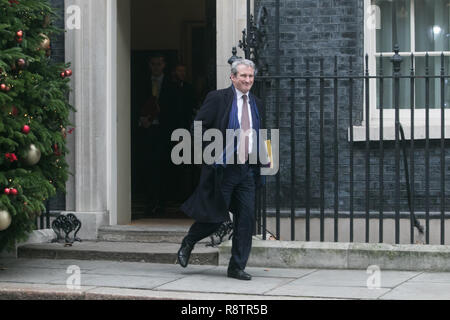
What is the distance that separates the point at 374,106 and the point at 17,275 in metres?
4.21

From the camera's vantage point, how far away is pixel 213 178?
854cm

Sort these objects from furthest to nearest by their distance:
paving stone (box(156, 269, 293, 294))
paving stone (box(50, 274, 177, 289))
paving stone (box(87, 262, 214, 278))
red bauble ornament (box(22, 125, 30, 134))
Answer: paving stone (box(87, 262, 214, 278))
red bauble ornament (box(22, 125, 30, 134))
paving stone (box(50, 274, 177, 289))
paving stone (box(156, 269, 293, 294))

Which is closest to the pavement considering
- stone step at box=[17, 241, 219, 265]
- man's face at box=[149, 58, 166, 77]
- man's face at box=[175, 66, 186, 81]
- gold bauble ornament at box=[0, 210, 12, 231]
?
stone step at box=[17, 241, 219, 265]

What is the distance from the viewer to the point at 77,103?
416 inches

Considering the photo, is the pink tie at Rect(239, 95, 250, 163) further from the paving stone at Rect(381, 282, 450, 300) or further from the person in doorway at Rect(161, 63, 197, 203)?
the person in doorway at Rect(161, 63, 197, 203)

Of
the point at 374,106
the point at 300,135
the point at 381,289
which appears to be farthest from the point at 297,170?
the point at 381,289

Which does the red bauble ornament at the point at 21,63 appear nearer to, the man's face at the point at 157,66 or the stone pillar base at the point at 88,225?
the stone pillar base at the point at 88,225

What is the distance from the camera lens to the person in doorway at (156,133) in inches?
487

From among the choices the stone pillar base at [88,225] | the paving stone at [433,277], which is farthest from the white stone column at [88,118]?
the paving stone at [433,277]

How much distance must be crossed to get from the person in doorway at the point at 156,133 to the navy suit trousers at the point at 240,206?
3.81 meters

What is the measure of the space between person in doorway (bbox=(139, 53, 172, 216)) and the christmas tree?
120 inches

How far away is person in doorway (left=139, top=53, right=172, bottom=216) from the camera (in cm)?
1237

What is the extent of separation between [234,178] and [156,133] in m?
4.44

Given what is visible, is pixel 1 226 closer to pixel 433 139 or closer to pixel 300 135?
pixel 300 135
